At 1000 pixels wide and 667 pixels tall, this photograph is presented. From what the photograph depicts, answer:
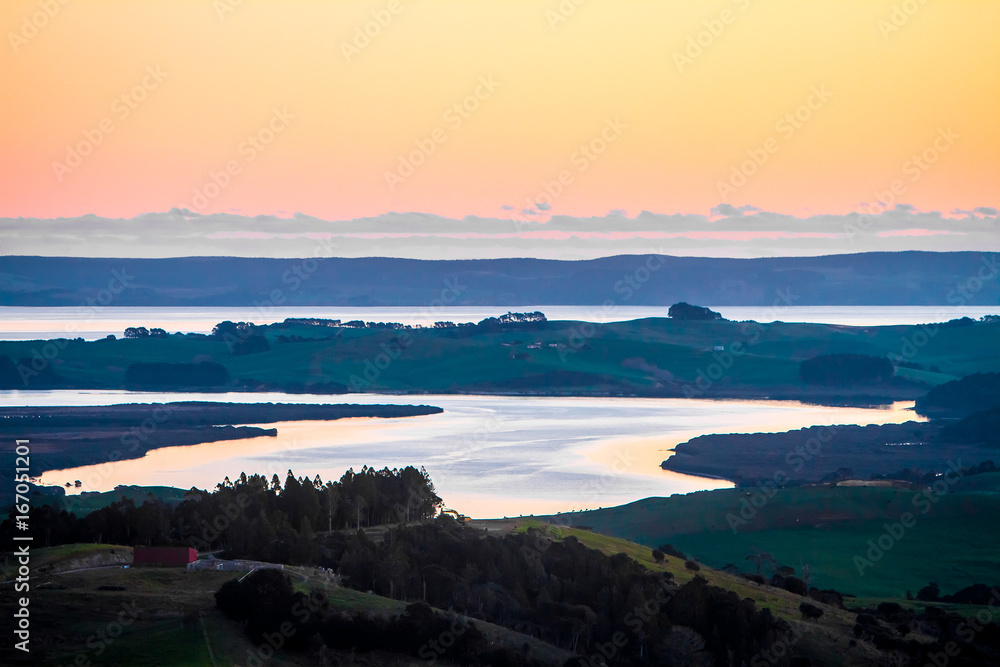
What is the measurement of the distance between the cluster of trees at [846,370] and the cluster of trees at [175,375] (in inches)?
1976

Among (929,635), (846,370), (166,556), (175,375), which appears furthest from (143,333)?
(929,635)

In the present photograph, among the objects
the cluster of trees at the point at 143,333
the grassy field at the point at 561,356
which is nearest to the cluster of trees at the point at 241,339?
the grassy field at the point at 561,356

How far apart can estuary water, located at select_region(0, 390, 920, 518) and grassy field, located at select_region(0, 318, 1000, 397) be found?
1072cm

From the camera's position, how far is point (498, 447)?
65.3m

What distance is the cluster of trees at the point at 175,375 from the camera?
10562 cm

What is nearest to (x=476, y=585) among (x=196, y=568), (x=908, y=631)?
(x=196, y=568)

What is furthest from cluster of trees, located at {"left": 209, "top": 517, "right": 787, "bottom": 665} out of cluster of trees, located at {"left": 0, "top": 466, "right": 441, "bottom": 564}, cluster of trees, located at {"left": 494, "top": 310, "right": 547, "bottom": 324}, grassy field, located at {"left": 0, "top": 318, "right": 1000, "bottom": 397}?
cluster of trees, located at {"left": 494, "top": 310, "right": 547, "bottom": 324}

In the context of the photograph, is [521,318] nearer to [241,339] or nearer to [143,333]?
[241,339]

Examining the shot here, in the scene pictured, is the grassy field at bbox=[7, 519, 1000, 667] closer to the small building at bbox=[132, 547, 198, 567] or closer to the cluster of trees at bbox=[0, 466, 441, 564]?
the small building at bbox=[132, 547, 198, 567]

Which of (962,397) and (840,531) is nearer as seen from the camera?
(840,531)

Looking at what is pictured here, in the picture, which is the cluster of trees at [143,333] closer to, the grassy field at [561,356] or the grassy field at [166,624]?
the grassy field at [561,356]

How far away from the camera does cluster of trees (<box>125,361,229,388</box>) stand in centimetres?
10562

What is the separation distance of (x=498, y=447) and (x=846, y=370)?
53.6 meters

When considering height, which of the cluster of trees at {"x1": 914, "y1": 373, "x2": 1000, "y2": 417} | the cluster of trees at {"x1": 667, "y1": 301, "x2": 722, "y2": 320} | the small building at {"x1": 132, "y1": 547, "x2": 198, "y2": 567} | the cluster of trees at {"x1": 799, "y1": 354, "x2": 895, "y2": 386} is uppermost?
the cluster of trees at {"x1": 667, "y1": 301, "x2": 722, "y2": 320}
